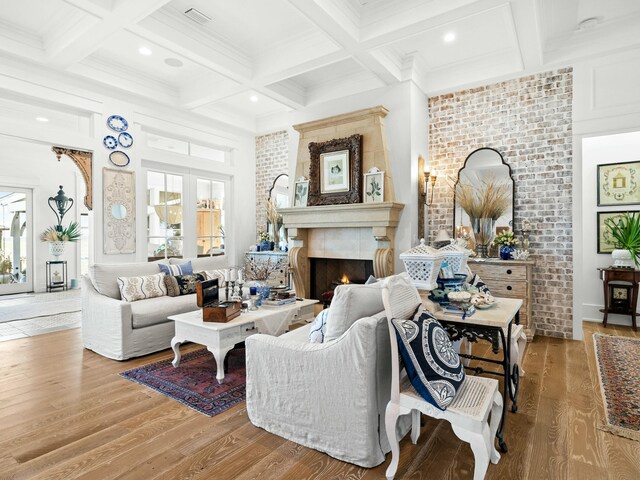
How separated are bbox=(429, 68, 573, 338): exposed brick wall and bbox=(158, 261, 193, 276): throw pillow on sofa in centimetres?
406

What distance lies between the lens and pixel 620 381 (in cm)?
307

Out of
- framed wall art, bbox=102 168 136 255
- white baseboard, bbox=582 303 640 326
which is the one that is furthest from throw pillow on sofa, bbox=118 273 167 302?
white baseboard, bbox=582 303 640 326

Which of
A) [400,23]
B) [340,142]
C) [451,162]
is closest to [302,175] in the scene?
[340,142]

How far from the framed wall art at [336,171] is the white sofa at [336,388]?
3.16 m

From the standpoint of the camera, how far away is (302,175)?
5660 millimetres

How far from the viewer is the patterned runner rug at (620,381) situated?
7.89 ft

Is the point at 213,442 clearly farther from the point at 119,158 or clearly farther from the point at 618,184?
the point at 618,184

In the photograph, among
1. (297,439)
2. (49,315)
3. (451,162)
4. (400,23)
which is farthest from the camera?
(49,315)

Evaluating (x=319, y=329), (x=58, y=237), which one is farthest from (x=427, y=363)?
(x=58, y=237)

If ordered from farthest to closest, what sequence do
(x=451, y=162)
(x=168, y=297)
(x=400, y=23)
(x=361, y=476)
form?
(x=451, y=162) → (x=168, y=297) → (x=400, y=23) → (x=361, y=476)

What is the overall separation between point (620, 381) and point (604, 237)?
9.24 ft

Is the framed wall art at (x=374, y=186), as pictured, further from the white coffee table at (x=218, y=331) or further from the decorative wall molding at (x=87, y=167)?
the decorative wall molding at (x=87, y=167)

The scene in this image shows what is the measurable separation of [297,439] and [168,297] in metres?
2.71

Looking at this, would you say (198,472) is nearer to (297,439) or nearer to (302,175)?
(297,439)
